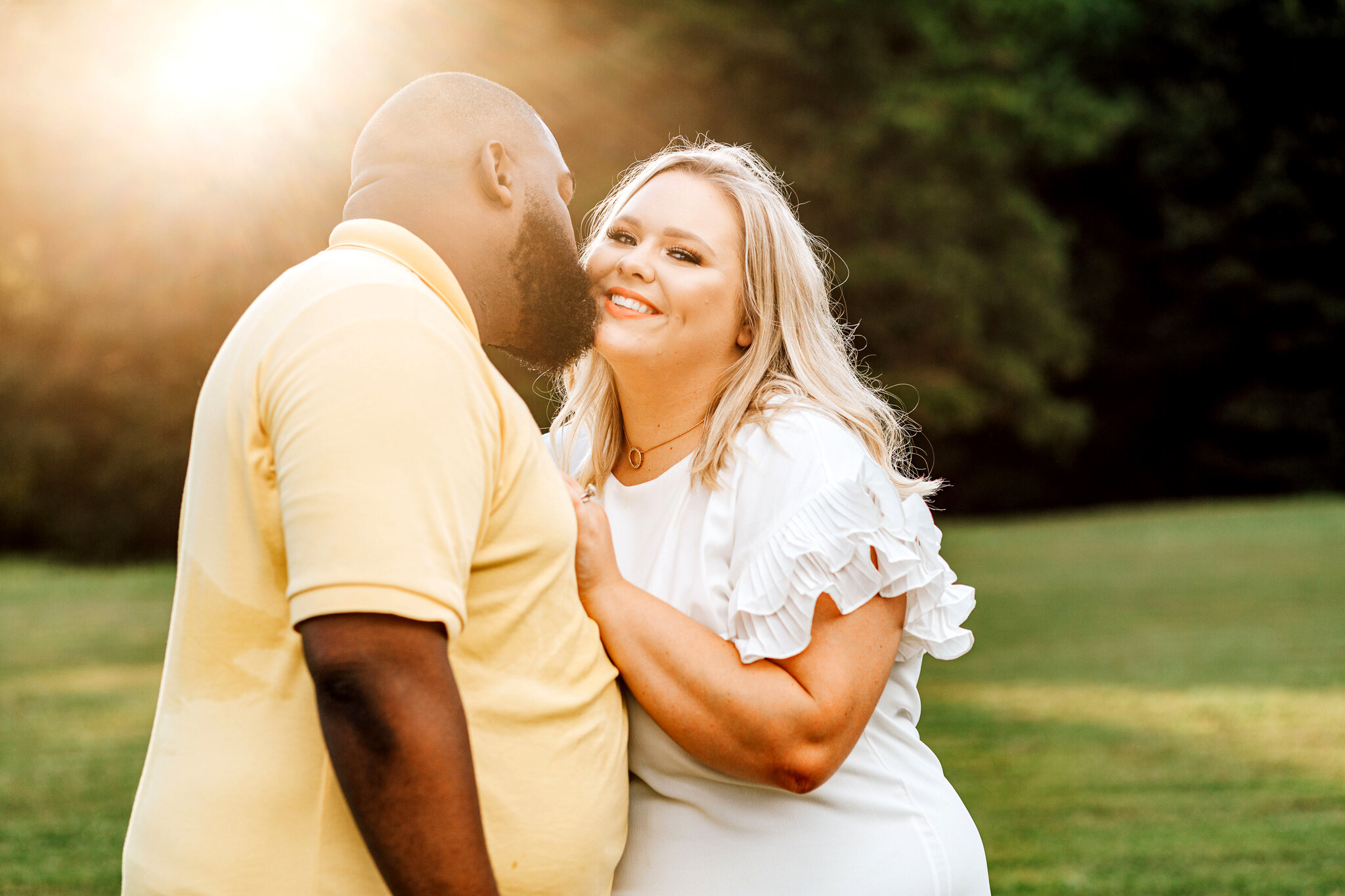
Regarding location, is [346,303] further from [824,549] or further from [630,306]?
[630,306]

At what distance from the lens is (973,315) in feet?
92.0

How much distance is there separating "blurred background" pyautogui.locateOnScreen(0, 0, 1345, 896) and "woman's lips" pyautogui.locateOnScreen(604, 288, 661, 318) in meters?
1.82

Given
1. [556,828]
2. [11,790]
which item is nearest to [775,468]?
[556,828]

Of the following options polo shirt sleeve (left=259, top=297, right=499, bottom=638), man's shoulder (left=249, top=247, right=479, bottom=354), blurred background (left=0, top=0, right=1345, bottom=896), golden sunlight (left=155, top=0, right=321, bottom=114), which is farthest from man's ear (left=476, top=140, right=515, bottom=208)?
golden sunlight (left=155, top=0, right=321, bottom=114)

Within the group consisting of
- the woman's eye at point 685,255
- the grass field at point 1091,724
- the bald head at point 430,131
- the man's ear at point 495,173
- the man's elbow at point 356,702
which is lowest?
the grass field at point 1091,724

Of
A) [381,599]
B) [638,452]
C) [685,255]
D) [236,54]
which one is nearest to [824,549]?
[638,452]

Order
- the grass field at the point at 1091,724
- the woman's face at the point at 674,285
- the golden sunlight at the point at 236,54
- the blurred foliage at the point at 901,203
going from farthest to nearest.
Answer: the blurred foliage at the point at 901,203 < the golden sunlight at the point at 236,54 < the grass field at the point at 1091,724 < the woman's face at the point at 674,285

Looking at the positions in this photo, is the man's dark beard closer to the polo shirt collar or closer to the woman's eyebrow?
the polo shirt collar

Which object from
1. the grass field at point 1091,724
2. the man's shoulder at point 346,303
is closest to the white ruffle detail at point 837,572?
the man's shoulder at point 346,303

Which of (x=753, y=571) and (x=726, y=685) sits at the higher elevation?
(x=753, y=571)

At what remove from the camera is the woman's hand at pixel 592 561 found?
220 cm

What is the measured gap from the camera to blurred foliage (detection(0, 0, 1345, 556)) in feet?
62.3

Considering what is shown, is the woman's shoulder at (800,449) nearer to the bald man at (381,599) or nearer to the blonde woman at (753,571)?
the blonde woman at (753,571)

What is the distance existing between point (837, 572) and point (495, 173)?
941 mm
